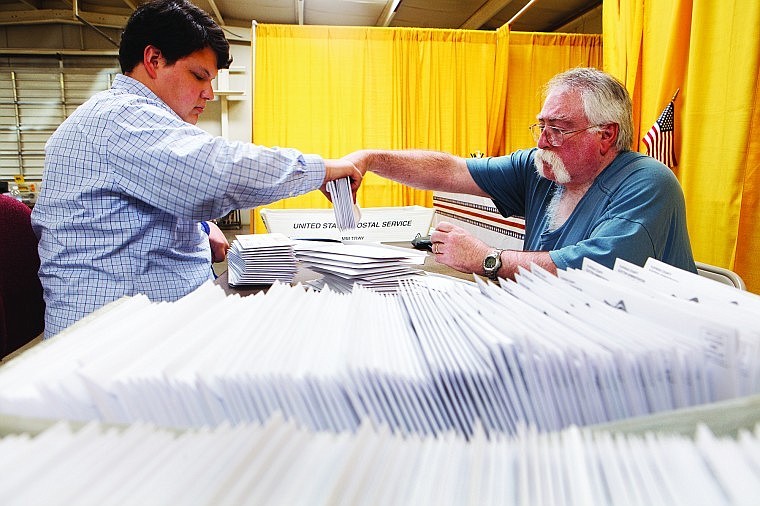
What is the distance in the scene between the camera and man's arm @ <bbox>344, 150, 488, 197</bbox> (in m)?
1.94

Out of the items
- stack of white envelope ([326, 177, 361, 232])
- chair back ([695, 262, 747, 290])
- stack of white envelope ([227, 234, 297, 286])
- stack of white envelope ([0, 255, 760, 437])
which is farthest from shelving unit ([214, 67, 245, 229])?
stack of white envelope ([0, 255, 760, 437])

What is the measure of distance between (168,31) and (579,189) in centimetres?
151

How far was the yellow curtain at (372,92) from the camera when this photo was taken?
5195mm

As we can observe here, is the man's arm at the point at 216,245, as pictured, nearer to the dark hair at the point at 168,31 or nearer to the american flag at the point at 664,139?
the dark hair at the point at 168,31

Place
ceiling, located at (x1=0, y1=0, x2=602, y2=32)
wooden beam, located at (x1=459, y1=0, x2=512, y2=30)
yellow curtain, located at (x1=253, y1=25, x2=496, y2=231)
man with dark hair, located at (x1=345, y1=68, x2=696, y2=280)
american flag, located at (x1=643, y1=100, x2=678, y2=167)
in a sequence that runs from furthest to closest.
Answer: ceiling, located at (x1=0, y1=0, x2=602, y2=32), wooden beam, located at (x1=459, y1=0, x2=512, y2=30), yellow curtain, located at (x1=253, y1=25, x2=496, y2=231), american flag, located at (x1=643, y1=100, x2=678, y2=167), man with dark hair, located at (x1=345, y1=68, x2=696, y2=280)

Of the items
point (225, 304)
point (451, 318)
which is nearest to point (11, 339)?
point (225, 304)

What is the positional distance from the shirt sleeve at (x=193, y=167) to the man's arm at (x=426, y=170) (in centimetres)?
56

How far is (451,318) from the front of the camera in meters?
0.44

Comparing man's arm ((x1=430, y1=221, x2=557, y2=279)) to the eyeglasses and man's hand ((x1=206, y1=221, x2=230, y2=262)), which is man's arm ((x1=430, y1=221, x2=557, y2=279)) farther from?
man's hand ((x1=206, y1=221, x2=230, y2=262))

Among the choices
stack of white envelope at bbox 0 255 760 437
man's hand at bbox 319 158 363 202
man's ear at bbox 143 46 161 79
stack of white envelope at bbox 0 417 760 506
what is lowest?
stack of white envelope at bbox 0 417 760 506

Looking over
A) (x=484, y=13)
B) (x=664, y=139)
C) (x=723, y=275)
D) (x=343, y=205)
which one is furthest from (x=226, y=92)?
(x=723, y=275)

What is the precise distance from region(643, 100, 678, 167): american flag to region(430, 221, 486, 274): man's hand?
56.0 inches

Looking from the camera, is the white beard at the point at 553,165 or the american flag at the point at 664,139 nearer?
the white beard at the point at 553,165

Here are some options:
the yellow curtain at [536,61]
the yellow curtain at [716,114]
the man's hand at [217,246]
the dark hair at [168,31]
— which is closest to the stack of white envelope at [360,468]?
the dark hair at [168,31]
